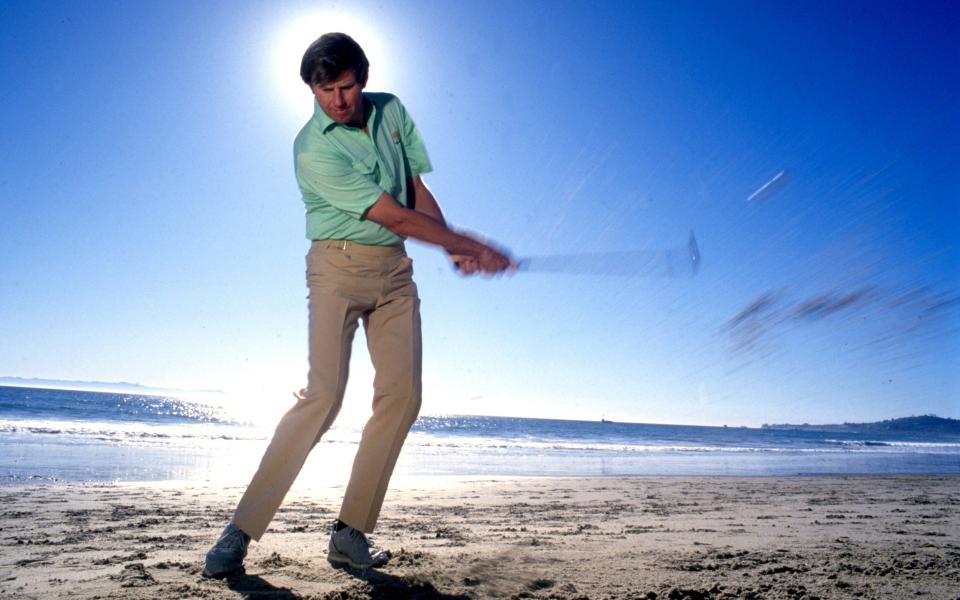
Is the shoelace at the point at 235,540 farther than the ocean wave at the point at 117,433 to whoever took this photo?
No

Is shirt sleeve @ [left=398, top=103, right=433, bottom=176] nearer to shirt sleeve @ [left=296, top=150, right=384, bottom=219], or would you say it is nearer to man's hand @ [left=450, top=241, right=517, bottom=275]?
shirt sleeve @ [left=296, top=150, right=384, bottom=219]

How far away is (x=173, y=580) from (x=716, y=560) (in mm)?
2147

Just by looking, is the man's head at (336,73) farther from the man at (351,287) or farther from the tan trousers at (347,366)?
the tan trousers at (347,366)

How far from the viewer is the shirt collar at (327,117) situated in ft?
8.30

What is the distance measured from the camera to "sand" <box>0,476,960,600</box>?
2256 mm

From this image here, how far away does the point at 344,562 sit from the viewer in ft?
8.33

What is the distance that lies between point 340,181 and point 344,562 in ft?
4.75

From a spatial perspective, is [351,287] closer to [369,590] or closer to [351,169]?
[351,169]

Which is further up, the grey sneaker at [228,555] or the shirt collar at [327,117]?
the shirt collar at [327,117]

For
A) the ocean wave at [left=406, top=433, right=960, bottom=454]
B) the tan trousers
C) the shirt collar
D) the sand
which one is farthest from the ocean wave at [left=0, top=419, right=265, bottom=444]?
the shirt collar

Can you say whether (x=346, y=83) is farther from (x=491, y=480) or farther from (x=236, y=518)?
(x=491, y=480)

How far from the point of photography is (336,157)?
2486mm

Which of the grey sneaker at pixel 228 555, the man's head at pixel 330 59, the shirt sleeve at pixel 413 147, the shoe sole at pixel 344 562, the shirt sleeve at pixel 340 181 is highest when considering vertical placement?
the man's head at pixel 330 59

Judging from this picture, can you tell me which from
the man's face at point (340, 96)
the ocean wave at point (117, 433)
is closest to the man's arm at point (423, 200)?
the man's face at point (340, 96)
